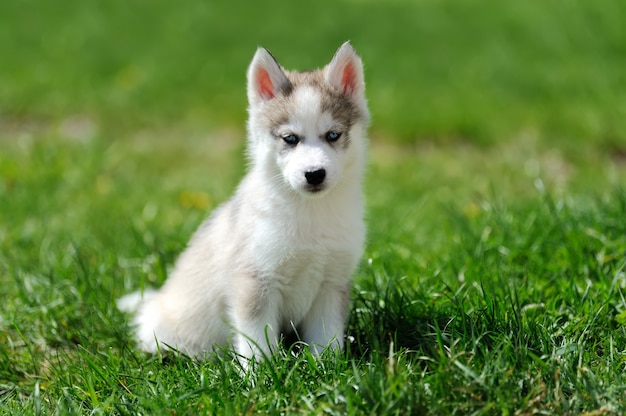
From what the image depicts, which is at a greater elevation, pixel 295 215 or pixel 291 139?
pixel 291 139

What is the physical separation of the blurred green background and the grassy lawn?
4 cm

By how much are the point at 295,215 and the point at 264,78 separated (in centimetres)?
67

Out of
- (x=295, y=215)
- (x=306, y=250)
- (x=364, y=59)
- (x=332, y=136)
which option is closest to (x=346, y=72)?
(x=332, y=136)

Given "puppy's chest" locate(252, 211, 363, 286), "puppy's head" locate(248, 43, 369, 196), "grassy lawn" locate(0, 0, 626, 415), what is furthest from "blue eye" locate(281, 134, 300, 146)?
"grassy lawn" locate(0, 0, 626, 415)

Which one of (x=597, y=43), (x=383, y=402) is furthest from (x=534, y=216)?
(x=597, y=43)

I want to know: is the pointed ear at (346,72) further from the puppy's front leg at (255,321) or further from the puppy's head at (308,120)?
the puppy's front leg at (255,321)

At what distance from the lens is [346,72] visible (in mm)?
3824

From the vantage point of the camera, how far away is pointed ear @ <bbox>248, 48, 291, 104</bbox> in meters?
3.76

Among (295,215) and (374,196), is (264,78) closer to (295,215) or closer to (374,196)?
(295,215)

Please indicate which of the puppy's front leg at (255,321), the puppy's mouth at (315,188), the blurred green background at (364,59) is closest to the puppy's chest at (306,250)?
the puppy's front leg at (255,321)

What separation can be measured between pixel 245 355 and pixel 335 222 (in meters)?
0.74

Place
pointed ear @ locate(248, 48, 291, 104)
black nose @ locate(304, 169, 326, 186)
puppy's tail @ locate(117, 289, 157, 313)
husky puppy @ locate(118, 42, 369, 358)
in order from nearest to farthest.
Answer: black nose @ locate(304, 169, 326, 186)
husky puppy @ locate(118, 42, 369, 358)
pointed ear @ locate(248, 48, 291, 104)
puppy's tail @ locate(117, 289, 157, 313)

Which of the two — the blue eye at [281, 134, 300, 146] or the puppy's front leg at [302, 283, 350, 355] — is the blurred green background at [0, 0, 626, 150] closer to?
the puppy's front leg at [302, 283, 350, 355]

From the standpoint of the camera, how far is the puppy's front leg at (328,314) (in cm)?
383
